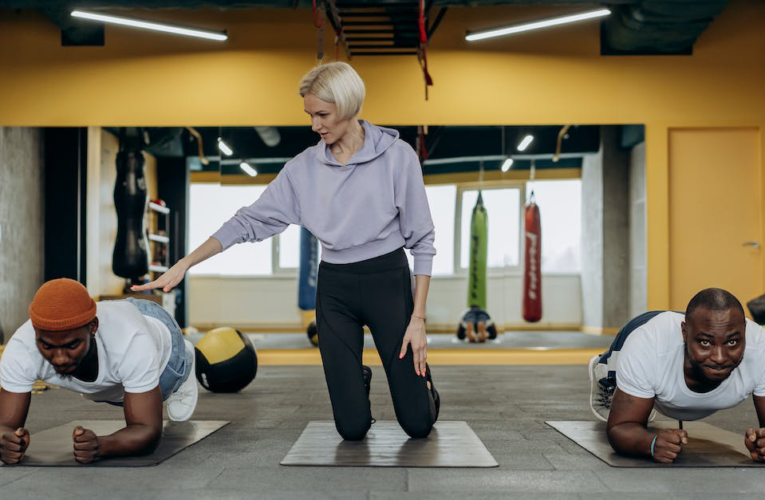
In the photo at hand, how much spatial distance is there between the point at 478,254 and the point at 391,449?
4.39m

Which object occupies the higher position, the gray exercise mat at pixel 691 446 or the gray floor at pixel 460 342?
the gray exercise mat at pixel 691 446

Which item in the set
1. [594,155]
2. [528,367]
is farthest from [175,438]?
[594,155]

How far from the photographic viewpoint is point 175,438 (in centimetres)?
290

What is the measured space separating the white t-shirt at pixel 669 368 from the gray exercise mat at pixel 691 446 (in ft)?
0.63

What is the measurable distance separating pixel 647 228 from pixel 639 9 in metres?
1.81

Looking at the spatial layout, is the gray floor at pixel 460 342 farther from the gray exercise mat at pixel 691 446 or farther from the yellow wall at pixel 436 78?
the gray exercise mat at pixel 691 446

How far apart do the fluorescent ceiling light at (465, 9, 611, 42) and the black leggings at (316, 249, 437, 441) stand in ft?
12.9

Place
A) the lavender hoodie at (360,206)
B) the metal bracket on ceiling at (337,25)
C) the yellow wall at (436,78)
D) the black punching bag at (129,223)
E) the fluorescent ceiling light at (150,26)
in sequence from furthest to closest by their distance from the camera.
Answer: the yellow wall at (436,78) → the black punching bag at (129,223) → the fluorescent ceiling light at (150,26) → the metal bracket on ceiling at (337,25) → the lavender hoodie at (360,206)

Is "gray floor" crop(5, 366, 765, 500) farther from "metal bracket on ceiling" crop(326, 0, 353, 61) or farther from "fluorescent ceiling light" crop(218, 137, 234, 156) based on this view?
"fluorescent ceiling light" crop(218, 137, 234, 156)

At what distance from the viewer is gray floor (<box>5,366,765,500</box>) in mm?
2088

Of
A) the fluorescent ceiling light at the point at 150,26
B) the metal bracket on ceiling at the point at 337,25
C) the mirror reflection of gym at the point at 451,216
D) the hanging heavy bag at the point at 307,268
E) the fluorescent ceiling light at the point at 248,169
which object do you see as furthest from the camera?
the hanging heavy bag at the point at 307,268

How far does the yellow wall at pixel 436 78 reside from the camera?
21.4 ft

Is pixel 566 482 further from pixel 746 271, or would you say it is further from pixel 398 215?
pixel 746 271

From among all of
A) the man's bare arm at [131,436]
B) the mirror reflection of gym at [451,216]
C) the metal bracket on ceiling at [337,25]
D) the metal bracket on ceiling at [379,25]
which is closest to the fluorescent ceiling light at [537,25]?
the metal bracket on ceiling at [379,25]
